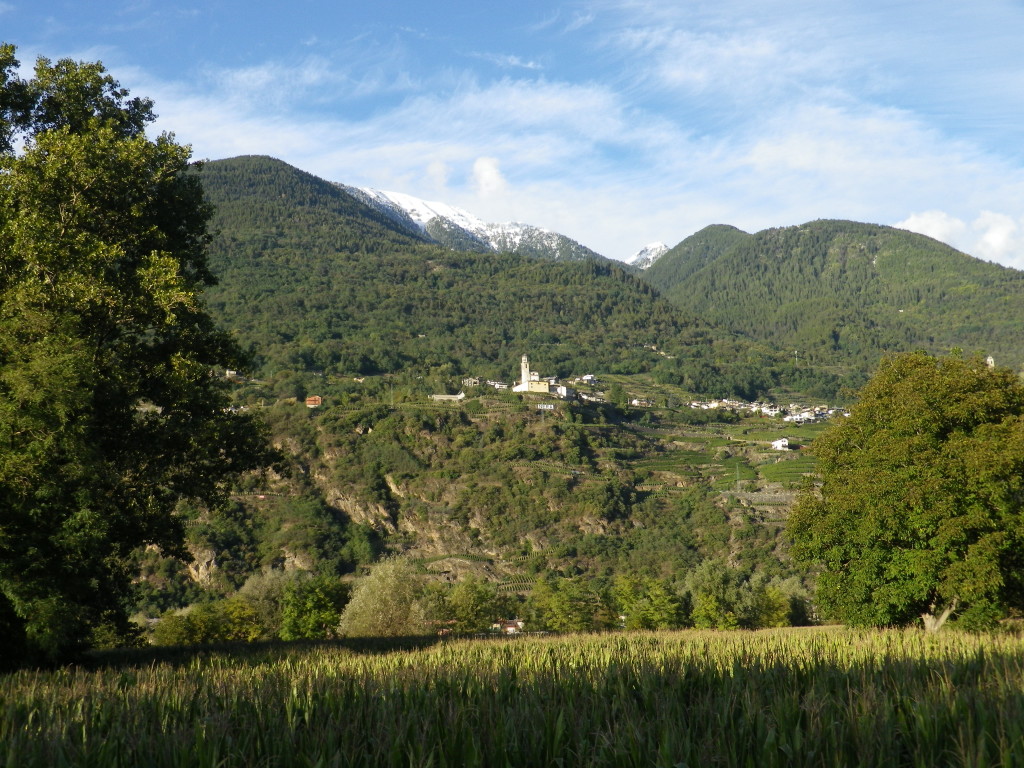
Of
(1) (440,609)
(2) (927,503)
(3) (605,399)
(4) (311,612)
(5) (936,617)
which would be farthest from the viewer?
(3) (605,399)

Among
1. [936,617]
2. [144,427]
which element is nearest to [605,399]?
[936,617]

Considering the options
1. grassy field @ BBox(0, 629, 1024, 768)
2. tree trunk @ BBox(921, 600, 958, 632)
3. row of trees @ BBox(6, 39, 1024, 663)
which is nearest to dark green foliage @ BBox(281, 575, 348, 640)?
row of trees @ BBox(6, 39, 1024, 663)

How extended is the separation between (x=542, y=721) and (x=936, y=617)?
21.8 metres

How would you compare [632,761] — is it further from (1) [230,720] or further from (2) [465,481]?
(2) [465,481]

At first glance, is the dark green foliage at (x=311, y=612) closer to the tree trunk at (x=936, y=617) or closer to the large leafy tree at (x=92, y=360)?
the large leafy tree at (x=92, y=360)

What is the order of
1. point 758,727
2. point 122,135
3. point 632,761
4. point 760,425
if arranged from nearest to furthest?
point 632,761, point 758,727, point 122,135, point 760,425

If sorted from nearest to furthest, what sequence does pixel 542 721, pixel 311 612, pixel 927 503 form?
pixel 542 721 < pixel 927 503 < pixel 311 612

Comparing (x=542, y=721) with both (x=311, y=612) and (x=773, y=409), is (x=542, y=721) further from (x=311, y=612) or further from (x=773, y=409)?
(x=773, y=409)

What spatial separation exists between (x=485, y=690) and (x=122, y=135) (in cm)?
1756

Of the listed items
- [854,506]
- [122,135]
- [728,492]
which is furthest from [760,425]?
[122,135]

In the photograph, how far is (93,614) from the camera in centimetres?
1636

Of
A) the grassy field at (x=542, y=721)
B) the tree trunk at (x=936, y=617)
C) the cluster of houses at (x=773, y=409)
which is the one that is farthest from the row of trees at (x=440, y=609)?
the cluster of houses at (x=773, y=409)

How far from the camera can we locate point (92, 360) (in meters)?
13.7

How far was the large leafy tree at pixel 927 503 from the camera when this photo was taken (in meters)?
20.5
